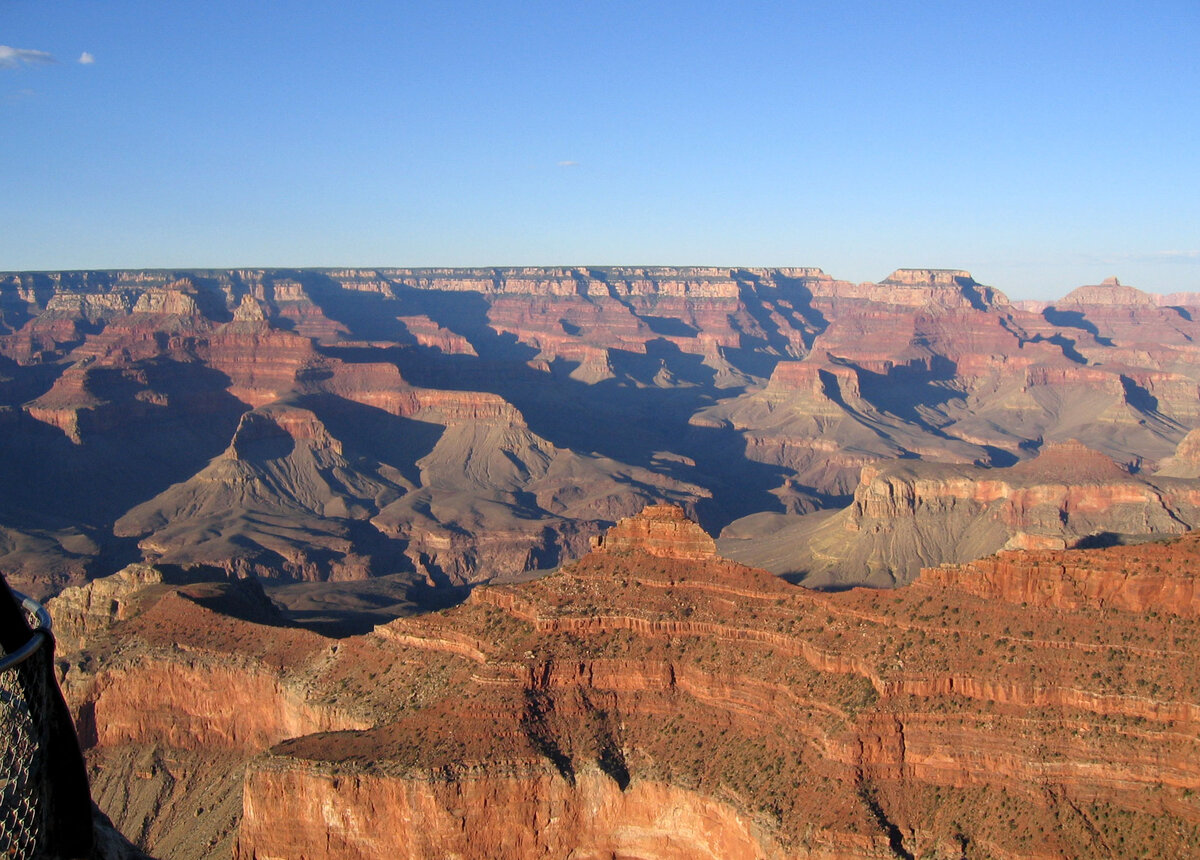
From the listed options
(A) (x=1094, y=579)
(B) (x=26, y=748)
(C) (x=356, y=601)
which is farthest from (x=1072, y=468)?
(B) (x=26, y=748)

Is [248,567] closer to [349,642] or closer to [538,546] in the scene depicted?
[538,546]

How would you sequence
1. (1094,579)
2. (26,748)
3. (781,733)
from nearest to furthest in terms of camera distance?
(26,748) → (781,733) → (1094,579)

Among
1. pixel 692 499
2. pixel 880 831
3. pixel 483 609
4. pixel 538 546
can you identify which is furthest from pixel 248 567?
pixel 880 831

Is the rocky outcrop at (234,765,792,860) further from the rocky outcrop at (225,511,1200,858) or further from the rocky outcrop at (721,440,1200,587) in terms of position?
the rocky outcrop at (721,440,1200,587)

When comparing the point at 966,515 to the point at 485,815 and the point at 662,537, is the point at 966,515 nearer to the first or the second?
the point at 662,537

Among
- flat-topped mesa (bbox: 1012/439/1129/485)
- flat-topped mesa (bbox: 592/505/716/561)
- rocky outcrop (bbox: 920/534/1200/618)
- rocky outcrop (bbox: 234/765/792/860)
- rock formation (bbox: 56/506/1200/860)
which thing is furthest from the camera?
flat-topped mesa (bbox: 1012/439/1129/485)

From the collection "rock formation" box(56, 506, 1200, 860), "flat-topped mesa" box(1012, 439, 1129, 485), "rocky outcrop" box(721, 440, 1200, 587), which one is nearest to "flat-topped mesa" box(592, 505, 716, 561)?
"rock formation" box(56, 506, 1200, 860)
